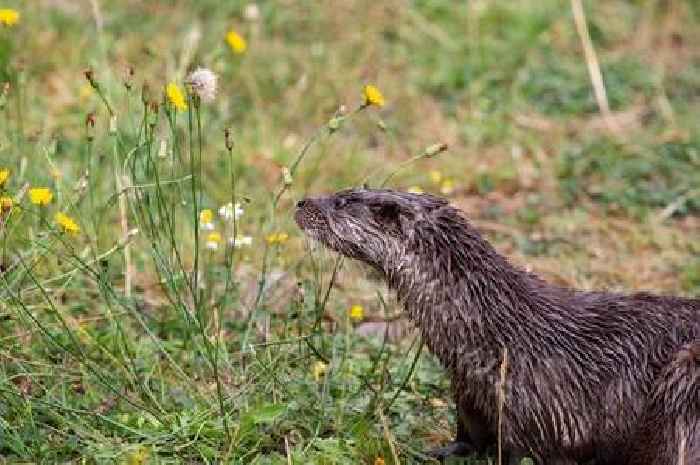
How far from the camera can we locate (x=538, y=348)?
3.77 metres

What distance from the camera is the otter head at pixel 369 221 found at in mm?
3871

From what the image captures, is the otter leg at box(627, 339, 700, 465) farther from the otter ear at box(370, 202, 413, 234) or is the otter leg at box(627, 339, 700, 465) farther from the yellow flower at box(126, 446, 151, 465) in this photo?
the yellow flower at box(126, 446, 151, 465)

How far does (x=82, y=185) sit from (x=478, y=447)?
4.83ft

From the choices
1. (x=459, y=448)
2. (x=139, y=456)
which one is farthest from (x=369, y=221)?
(x=139, y=456)

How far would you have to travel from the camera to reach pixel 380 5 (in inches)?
323

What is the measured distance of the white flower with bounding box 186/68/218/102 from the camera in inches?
147

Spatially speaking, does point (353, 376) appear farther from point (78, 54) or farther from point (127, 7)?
point (127, 7)

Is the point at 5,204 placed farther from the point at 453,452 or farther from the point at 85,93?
the point at 85,93

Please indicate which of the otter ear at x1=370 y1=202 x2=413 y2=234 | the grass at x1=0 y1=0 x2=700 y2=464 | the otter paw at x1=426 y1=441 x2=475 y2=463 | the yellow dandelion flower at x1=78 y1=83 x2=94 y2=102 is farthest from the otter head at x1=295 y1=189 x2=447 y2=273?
the yellow dandelion flower at x1=78 y1=83 x2=94 y2=102

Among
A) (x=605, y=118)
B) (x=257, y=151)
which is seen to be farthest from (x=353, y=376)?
(x=605, y=118)

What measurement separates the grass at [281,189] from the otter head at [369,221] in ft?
0.44

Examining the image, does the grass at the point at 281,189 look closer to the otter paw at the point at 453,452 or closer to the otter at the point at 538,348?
the otter paw at the point at 453,452

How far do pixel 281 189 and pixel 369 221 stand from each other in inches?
26.0

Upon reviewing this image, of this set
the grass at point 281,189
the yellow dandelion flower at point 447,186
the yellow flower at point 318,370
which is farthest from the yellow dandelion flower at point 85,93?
the yellow flower at point 318,370
